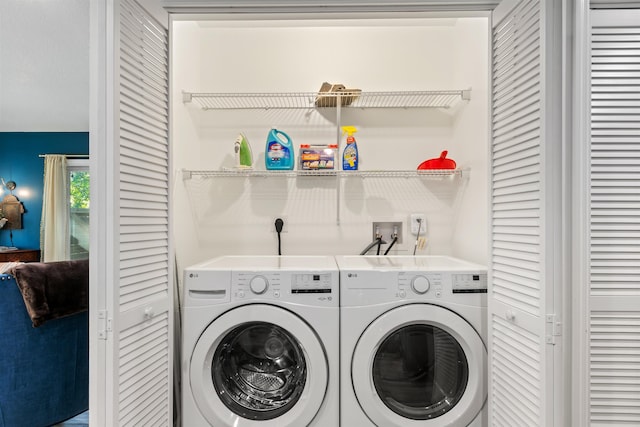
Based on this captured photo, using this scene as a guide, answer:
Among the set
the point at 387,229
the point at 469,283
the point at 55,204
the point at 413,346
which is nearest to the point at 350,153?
the point at 387,229

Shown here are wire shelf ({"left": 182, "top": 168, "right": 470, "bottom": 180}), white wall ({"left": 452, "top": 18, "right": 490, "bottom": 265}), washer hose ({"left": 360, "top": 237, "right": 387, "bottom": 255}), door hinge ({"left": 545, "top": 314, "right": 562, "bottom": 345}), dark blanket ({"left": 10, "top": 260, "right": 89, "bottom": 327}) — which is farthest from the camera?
washer hose ({"left": 360, "top": 237, "right": 387, "bottom": 255})

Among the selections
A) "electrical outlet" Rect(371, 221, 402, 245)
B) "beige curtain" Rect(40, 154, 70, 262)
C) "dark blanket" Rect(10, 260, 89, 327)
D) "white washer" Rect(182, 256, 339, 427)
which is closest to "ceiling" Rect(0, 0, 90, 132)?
"beige curtain" Rect(40, 154, 70, 262)

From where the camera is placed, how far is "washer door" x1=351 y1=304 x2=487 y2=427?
1.50m

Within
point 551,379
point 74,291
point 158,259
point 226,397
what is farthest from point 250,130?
point 551,379

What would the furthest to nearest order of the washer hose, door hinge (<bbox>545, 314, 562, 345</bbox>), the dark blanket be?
1. the washer hose
2. the dark blanket
3. door hinge (<bbox>545, 314, 562, 345</bbox>)

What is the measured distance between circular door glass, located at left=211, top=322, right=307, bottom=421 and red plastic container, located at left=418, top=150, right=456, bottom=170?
1.27 metres

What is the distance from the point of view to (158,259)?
55.9 inches

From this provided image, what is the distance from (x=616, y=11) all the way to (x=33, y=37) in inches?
80.8

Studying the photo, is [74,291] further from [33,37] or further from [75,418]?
[33,37]

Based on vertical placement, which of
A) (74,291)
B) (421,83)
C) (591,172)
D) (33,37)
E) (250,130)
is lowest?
(74,291)

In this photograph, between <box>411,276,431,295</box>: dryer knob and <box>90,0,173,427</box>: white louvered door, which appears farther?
<box>411,276,431,295</box>: dryer knob

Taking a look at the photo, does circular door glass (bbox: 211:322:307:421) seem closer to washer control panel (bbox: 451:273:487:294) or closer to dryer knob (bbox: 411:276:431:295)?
dryer knob (bbox: 411:276:431:295)

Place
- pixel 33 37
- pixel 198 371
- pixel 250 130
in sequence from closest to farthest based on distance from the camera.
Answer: pixel 33 37
pixel 198 371
pixel 250 130

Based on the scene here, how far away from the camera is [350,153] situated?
81.2 inches
